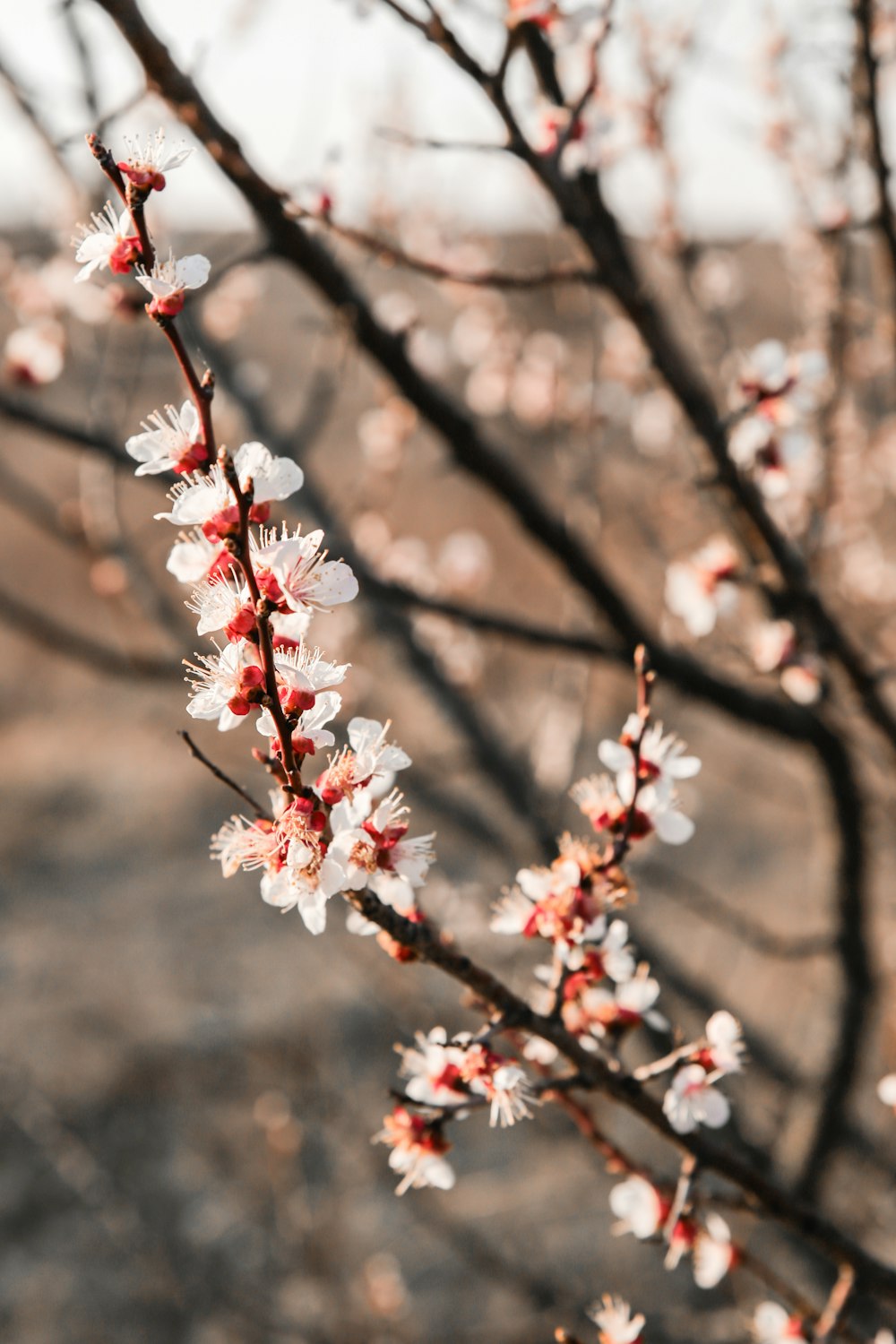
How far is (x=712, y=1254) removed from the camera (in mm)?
1269

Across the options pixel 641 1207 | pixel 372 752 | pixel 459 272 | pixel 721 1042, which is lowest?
pixel 641 1207

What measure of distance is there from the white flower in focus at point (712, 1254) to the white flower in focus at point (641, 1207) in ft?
0.29

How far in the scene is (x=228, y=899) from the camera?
7.87m

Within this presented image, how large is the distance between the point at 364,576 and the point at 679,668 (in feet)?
2.22

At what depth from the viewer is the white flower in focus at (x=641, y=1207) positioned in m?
1.17

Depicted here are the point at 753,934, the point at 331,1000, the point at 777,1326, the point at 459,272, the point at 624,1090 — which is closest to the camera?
the point at 624,1090

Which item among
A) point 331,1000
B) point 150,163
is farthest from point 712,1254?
point 331,1000

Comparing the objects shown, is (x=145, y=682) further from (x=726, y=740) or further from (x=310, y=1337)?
(x=726, y=740)

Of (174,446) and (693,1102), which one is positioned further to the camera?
(693,1102)

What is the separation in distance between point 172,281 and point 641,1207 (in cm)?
111

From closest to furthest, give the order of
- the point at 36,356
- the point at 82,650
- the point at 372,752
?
the point at 372,752 < the point at 82,650 < the point at 36,356

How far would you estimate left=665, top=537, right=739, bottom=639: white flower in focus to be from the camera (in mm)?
1959

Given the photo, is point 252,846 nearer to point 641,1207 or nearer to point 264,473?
point 264,473

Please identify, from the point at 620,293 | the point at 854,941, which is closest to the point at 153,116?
the point at 620,293
